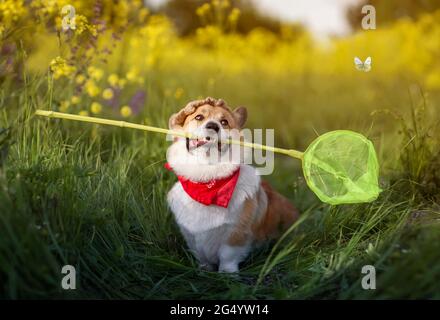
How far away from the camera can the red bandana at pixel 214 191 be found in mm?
3014

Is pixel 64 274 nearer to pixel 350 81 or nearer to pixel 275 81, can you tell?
pixel 275 81

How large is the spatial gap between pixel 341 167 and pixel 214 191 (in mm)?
721

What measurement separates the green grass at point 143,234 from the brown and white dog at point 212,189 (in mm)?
154

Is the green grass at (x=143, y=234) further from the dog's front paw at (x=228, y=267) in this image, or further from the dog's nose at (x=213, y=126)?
the dog's nose at (x=213, y=126)

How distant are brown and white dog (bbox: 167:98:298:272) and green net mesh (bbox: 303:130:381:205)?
439mm

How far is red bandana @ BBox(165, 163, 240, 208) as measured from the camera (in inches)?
119

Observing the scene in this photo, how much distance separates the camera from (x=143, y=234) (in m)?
3.18

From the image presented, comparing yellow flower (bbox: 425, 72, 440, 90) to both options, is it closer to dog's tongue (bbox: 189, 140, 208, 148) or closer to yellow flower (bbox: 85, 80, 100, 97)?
yellow flower (bbox: 85, 80, 100, 97)

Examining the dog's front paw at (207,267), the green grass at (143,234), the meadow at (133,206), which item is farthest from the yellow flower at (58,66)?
the dog's front paw at (207,267)

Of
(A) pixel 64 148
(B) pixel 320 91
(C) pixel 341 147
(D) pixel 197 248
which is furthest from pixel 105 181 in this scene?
(B) pixel 320 91

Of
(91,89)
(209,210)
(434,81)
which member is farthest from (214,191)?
(434,81)

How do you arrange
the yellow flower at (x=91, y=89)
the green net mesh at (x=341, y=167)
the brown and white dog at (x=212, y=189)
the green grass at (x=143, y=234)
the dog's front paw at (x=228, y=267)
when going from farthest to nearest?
the yellow flower at (x=91, y=89)
the dog's front paw at (x=228, y=267)
the brown and white dog at (x=212, y=189)
the green net mesh at (x=341, y=167)
the green grass at (x=143, y=234)

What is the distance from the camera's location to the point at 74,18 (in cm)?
325

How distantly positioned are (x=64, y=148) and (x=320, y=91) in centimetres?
612
